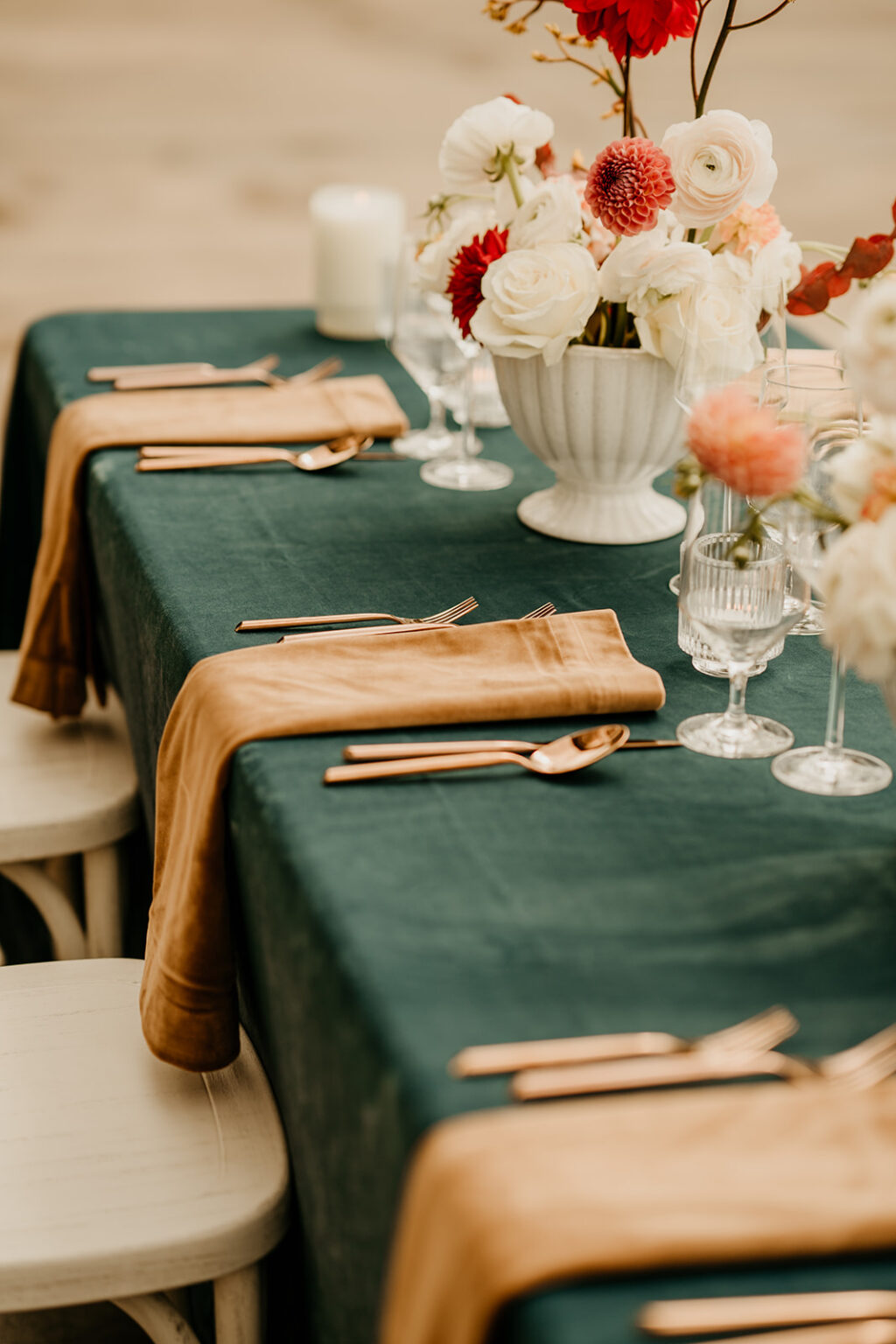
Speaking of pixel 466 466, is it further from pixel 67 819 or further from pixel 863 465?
pixel 863 465

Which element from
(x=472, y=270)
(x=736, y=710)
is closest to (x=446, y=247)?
(x=472, y=270)

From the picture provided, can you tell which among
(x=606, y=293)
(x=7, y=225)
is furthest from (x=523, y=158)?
(x=7, y=225)

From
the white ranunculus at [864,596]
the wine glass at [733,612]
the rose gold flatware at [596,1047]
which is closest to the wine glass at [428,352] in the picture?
the wine glass at [733,612]

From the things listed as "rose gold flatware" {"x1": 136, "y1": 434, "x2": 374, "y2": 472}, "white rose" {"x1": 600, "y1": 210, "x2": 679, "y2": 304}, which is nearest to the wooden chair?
"rose gold flatware" {"x1": 136, "y1": 434, "x2": 374, "y2": 472}

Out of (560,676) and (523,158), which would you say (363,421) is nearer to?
(523,158)

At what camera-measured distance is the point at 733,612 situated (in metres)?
0.90

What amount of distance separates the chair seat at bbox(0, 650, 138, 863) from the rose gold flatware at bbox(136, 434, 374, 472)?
0.29 metres

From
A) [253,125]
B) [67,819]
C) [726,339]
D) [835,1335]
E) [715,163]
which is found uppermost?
[715,163]

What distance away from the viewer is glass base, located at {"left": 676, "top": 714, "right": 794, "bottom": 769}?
903 mm

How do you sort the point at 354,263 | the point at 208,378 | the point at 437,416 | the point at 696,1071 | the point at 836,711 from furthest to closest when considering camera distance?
the point at 354,263
the point at 208,378
the point at 437,416
the point at 836,711
the point at 696,1071

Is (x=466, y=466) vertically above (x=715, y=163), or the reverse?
(x=715, y=163)

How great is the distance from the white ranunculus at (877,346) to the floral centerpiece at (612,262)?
281 mm

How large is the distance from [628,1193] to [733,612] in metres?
0.44

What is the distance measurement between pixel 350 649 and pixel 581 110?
4.53 metres
